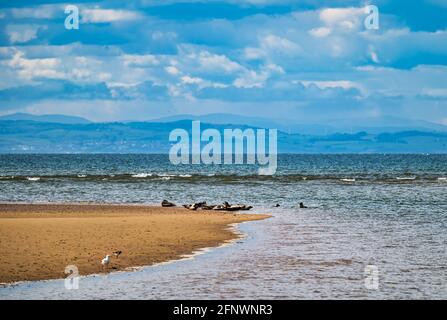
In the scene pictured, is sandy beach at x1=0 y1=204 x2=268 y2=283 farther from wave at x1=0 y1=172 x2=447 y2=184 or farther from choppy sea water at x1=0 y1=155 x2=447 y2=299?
wave at x1=0 y1=172 x2=447 y2=184

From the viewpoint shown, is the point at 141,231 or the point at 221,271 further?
the point at 141,231

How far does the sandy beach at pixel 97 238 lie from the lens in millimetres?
27062

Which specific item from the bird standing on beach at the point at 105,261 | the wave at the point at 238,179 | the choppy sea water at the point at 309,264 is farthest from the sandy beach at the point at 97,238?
the wave at the point at 238,179

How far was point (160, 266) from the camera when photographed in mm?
28062

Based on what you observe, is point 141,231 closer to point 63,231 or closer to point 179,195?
point 63,231

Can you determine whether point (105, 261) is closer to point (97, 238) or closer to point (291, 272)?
point (291, 272)

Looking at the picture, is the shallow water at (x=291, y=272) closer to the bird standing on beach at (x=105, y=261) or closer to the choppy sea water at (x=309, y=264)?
the choppy sea water at (x=309, y=264)

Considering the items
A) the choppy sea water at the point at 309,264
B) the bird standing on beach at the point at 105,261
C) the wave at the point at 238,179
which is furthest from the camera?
the wave at the point at 238,179

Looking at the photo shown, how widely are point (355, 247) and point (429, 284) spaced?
8.98 metres

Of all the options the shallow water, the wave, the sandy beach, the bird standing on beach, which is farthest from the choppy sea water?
the wave

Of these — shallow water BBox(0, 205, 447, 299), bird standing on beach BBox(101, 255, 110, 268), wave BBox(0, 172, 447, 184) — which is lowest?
shallow water BBox(0, 205, 447, 299)

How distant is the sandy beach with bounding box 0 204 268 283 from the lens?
27.1 metres

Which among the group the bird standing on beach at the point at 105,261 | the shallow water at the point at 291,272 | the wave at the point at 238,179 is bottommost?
the shallow water at the point at 291,272

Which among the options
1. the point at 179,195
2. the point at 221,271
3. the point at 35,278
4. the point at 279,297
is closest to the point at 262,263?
the point at 221,271
